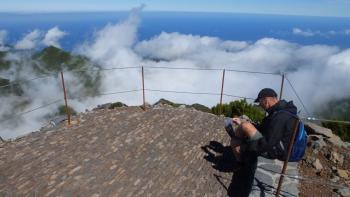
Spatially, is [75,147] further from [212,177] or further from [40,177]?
[212,177]

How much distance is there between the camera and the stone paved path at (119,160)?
6.43 meters

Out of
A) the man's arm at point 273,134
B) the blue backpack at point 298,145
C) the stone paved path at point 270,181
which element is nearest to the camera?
the man's arm at point 273,134

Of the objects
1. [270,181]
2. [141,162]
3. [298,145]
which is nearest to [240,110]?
[270,181]

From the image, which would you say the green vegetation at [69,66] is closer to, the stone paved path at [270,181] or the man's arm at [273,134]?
the stone paved path at [270,181]

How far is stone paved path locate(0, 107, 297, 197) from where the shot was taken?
643 cm

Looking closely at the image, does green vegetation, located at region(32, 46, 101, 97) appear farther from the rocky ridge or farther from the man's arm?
the man's arm

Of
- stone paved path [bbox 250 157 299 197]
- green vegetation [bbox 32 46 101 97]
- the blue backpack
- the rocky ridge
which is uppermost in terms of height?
the blue backpack

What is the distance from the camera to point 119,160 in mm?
7555

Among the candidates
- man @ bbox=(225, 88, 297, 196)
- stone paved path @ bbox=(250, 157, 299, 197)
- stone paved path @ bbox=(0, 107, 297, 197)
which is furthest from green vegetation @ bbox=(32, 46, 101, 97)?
man @ bbox=(225, 88, 297, 196)

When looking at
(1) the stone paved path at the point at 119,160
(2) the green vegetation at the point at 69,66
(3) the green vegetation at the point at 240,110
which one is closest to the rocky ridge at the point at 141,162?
(1) the stone paved path at the point at 119,160

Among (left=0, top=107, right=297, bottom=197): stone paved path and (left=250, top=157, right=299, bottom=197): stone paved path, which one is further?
(left=250, top=157, right=299, bottom=197): stone paved path

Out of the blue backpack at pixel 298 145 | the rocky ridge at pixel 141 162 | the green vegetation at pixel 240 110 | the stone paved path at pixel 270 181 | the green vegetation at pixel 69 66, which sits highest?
the blue backpack at pixel 298 145

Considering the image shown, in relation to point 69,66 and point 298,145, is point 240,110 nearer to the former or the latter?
point 298,145

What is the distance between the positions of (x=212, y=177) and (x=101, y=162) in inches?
85.7
